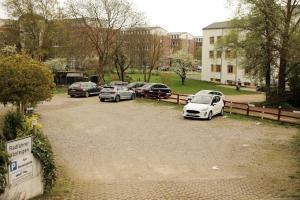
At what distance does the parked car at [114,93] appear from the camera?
111 ft

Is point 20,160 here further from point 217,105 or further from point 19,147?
point 217,105

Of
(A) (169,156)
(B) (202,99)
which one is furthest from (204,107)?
(A) (169,156)

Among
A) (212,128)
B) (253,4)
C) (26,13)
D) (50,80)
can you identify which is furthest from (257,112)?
(26,13)

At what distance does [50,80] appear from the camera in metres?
21.0

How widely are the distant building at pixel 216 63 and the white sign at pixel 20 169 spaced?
168 feet

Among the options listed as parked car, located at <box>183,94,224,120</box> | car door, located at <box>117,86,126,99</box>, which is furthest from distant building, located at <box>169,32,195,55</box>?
parked car, located at <box>183,94,224,120</box>

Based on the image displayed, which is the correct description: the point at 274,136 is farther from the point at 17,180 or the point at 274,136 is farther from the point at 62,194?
the point at 17,180

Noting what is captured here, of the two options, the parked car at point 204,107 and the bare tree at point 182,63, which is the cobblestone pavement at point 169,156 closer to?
the parked car at point 204,107

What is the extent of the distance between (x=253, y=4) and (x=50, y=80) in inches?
703

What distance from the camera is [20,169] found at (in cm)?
983

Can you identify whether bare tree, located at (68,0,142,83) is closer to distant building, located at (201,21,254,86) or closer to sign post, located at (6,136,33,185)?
distant building, located at (201,21,254,86)

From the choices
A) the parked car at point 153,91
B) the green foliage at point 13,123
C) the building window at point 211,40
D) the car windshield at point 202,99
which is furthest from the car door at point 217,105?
the building window at point 211,40

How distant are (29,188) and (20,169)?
690 millimetres

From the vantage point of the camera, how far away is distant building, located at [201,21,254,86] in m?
61.2
